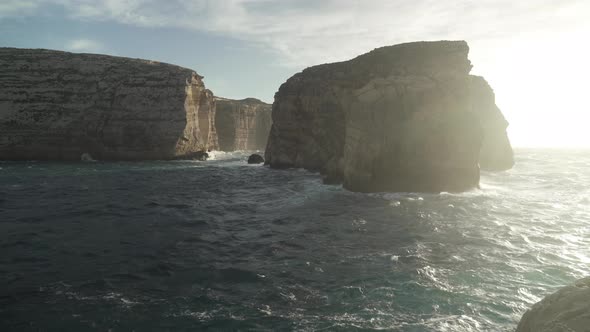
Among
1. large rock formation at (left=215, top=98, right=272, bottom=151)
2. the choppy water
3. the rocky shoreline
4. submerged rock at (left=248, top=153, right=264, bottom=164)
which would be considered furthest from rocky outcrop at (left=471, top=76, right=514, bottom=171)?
large rock formation at (left=215, top=98, right=272, bottom=151)

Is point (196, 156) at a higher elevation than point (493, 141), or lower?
lower

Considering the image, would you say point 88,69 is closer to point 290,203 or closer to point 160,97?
point 160,97

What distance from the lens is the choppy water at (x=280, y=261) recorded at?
9219mm

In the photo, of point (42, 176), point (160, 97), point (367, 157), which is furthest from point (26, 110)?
point (367, 157)

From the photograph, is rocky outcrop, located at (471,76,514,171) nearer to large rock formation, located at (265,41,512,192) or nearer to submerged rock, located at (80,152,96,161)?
large rock formation, located at (265,41,512,192)

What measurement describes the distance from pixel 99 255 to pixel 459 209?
20597 millimetres

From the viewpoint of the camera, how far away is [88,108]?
194 feet

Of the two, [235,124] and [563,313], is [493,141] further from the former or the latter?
[235,124]

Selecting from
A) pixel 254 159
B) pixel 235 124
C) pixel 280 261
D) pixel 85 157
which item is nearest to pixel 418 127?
pixel 280 261

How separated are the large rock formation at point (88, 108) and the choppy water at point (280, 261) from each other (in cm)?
3458

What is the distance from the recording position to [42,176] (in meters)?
36.1

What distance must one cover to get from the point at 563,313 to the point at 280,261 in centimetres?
935

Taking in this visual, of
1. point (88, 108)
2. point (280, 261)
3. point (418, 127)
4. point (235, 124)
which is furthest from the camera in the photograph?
point (235, 124)

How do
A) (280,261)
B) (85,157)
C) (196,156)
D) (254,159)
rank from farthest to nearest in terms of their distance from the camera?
(196,156) → (254,159) → (85,157) → (280,261)
